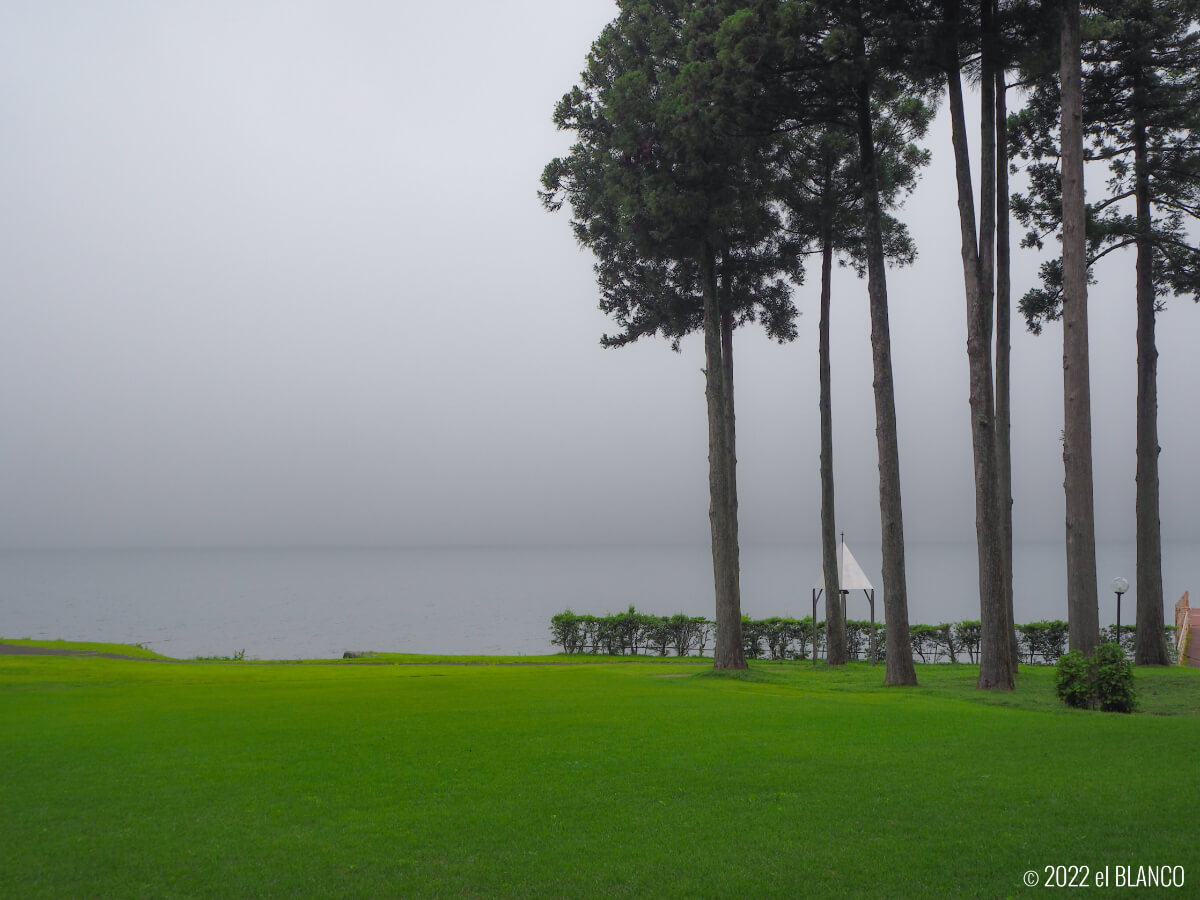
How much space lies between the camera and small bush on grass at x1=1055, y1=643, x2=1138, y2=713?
470 inches

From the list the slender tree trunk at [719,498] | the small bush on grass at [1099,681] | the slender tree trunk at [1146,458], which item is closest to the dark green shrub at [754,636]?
the slender tree trunk at [719,498]

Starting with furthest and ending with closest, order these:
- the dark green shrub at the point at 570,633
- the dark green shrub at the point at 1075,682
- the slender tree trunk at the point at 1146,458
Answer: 1. the dark green shrub at the point at 570,633
2. the slender tree trunk at the point at 1146,458
3. the dark green shrub at the point at 1075,682

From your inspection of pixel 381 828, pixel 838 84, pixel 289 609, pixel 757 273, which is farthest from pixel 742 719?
pixel 289 609

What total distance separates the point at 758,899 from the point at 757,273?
20085 mm

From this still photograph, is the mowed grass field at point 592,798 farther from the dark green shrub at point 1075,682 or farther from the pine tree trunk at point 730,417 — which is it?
the pine tree trunk at point 730,417

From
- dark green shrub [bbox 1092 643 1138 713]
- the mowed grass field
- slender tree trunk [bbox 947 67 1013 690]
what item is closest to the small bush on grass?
dark green shrub [bbox 1092 643 1138 713]

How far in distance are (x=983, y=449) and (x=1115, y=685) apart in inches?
176

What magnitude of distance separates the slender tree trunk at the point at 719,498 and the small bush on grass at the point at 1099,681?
8396 mm

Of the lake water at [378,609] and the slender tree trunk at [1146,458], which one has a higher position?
the slender tree trunk at [1146,458]

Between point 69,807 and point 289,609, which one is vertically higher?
point 69,807

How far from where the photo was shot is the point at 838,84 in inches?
657

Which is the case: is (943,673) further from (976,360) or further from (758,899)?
(758,899)

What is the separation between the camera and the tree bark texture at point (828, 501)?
75.7ft

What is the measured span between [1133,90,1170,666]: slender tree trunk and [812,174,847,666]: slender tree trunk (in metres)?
6.85
